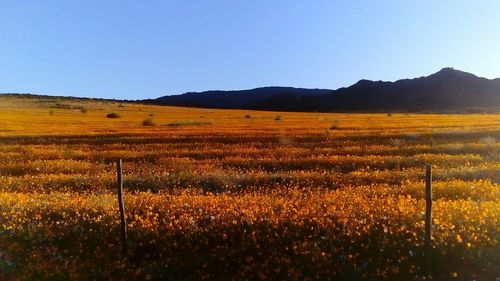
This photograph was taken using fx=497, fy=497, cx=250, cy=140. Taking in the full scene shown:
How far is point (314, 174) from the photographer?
2205 centimetres

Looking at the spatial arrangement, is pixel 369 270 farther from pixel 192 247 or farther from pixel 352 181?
pixel 352 181

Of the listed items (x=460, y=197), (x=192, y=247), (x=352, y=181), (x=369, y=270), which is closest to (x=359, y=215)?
(x=369, y=270)

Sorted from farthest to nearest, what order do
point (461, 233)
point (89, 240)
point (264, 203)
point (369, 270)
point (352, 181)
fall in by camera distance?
point (352, 181), point (264, 203), point (89, 240), point (461, 233), point (369, 270)

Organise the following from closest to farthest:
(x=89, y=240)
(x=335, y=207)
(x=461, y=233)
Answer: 1. (x=461, y=233)
2. (x=89, y=240)
3. (x=335, y=207)

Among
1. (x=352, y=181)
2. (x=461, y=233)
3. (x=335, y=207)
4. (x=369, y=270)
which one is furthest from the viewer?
(x=352, y=181)

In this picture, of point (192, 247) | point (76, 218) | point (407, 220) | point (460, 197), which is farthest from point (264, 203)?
point (460, 197)

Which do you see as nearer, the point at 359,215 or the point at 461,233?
the point at 461,233

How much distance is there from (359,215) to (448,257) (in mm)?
2545

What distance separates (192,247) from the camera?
11.8 m

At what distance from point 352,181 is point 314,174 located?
198cm

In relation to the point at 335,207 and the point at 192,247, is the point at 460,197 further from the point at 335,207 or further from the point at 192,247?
the point at 192,247

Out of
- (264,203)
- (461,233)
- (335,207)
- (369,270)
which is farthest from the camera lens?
(264,203)

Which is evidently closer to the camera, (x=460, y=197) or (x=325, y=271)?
(x=325, y=271)

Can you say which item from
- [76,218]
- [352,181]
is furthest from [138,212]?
[352,181]
